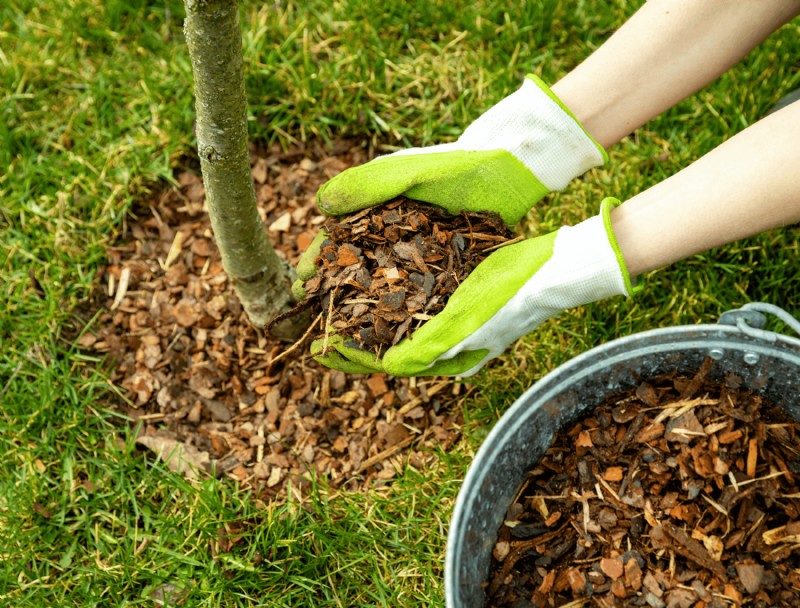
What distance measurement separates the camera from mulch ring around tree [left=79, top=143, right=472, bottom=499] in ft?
7.39

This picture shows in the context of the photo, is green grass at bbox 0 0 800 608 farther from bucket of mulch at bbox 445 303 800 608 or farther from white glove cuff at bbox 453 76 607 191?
white glove cuff at bbox 453 76 607 191

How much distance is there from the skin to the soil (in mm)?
437

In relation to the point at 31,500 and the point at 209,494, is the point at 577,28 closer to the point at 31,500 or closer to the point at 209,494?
the point at 209,494

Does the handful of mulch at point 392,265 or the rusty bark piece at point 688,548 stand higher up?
the handful of mulch at point 392,265

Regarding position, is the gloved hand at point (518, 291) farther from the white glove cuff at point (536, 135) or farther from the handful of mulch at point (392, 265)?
the white glove cuff at point (536, 135)

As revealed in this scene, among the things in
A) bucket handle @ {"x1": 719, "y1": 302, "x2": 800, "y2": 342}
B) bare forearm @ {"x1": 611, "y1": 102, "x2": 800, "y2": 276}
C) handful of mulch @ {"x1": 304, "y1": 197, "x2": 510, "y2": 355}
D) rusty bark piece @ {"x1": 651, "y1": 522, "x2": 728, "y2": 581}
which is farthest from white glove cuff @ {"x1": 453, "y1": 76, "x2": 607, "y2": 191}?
rusty bark piece @ {"x1": 651, "y1": 522, "x2": 728, "y2": 581}

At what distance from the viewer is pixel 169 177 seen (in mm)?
2594

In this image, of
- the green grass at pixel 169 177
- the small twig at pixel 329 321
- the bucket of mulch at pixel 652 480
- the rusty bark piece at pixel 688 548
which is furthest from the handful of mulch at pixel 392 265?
the rusty bark piece at pixel 688 548

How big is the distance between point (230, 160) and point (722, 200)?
45.6 inches

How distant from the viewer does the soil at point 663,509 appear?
1.77m

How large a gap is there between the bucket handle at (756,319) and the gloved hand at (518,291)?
30 centimetres

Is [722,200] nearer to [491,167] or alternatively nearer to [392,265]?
[491,167]

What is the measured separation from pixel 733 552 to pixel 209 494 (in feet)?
4.75

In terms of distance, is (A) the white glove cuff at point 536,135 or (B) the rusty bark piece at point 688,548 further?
(A) the white glove cuff at point 536,135
